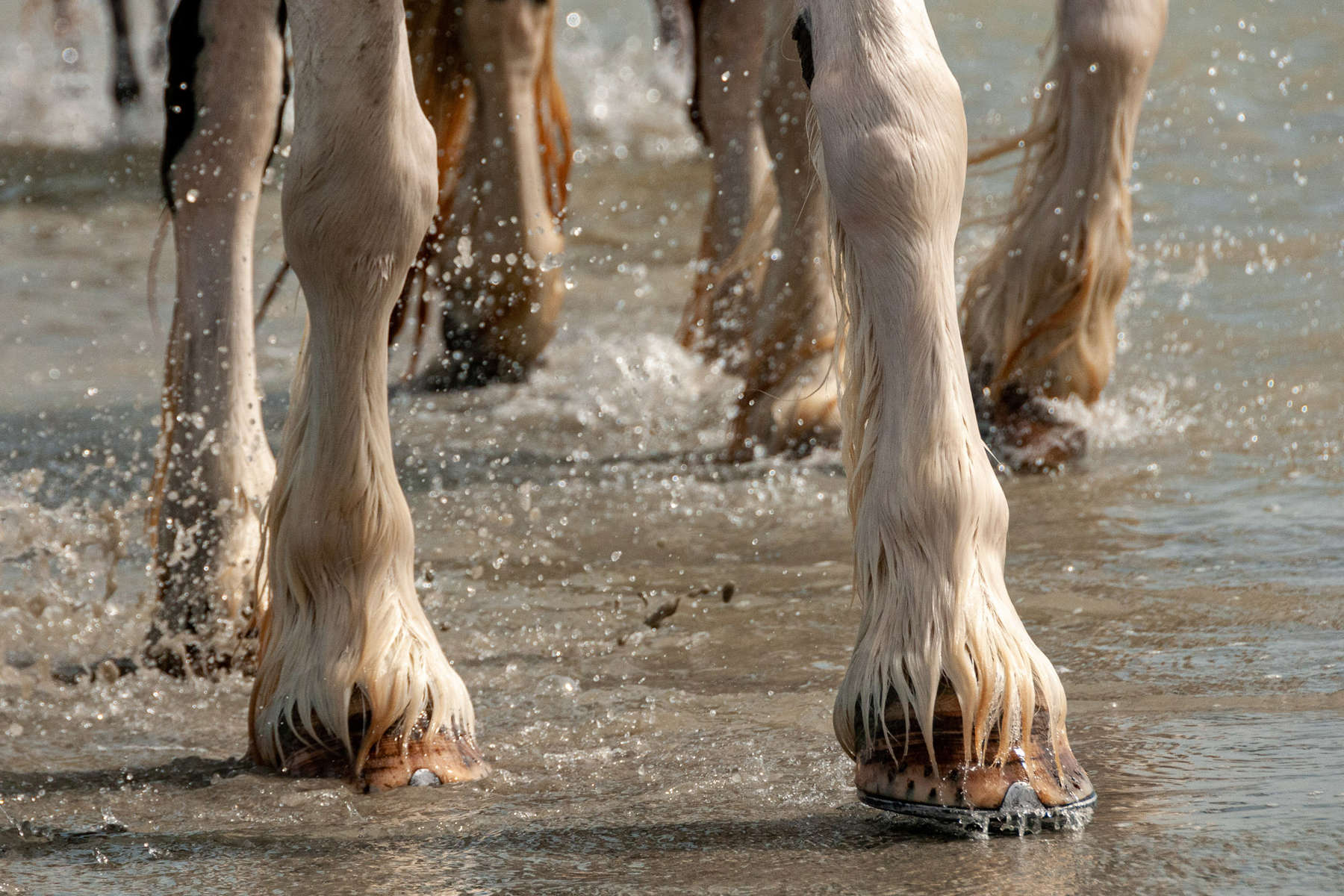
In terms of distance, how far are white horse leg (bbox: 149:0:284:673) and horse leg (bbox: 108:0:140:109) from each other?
7.24 meters

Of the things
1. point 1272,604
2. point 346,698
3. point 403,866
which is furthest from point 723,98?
point 403,866

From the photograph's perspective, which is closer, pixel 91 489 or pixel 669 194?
pixel 91 489

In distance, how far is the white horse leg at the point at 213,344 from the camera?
290cm

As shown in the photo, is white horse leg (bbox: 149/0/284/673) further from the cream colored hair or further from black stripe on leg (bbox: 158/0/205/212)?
the cream colored hair

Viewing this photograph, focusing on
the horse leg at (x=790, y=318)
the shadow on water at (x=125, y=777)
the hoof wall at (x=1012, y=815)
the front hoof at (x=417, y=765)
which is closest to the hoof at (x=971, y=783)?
the hoof wall at (x=1012, y=815)

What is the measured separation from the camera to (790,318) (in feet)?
13.3

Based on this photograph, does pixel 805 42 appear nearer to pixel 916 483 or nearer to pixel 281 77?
pixel 916 483

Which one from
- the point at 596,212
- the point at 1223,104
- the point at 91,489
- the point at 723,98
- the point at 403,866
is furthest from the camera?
the point at 1223,104

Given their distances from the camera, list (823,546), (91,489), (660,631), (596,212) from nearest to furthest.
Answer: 1. (660,631)
2. (823,546)
3. (91,489)
4. (596,212)

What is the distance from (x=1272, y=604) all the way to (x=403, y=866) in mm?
1562

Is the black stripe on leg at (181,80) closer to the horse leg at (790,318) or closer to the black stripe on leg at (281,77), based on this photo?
the black stripe on leg at (281,77)

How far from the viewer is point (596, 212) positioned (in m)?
7.28

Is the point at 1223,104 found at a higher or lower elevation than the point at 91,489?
higher

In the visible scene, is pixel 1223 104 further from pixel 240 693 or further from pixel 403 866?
pixel 403 866
